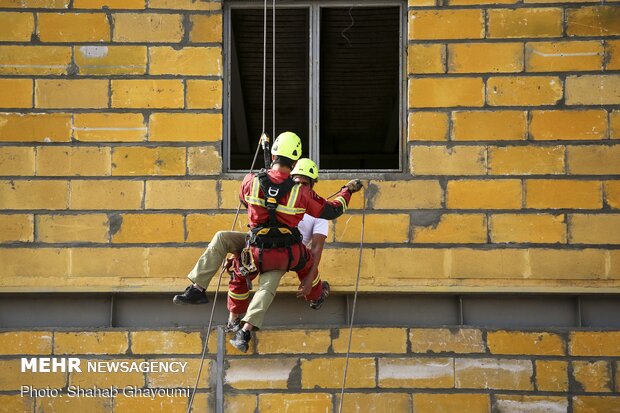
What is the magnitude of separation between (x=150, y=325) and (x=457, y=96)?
290 cm

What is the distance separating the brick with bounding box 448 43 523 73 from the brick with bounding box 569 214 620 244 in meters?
1.24

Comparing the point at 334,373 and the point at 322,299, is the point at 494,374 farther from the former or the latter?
the point at 322,299

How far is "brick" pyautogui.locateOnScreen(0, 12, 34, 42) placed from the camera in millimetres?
8164

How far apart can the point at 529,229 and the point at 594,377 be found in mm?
1181

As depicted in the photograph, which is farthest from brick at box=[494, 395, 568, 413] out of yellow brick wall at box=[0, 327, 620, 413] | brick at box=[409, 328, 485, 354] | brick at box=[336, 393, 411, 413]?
brick at box=[336, 393, 411, 413]

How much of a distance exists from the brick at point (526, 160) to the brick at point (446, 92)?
42 cm

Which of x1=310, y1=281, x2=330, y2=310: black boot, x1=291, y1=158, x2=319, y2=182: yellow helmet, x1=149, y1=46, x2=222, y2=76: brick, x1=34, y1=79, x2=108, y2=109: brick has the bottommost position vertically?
x1=310, y1=281, x2=330, y2=310: black boot

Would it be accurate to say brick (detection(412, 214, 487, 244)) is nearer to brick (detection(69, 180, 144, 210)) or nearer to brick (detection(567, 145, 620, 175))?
brick (detection(567, 145, 620, 175))

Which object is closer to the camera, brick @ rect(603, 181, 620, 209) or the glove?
the glove

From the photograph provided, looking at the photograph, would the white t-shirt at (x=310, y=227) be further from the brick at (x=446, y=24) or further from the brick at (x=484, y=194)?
the brick at (x=446, y=24)

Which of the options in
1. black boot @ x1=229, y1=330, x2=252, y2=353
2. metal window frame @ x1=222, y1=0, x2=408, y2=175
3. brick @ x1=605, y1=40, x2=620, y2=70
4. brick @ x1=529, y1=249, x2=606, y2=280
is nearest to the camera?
black boot @ x1=229, y1=330, x2=252, y2=353

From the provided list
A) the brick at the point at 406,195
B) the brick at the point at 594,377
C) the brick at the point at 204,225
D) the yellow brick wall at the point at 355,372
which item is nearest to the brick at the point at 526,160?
the brick at the point at 406,195

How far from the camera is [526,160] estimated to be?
8.00 m

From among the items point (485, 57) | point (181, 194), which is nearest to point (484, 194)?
point (485, 57)
